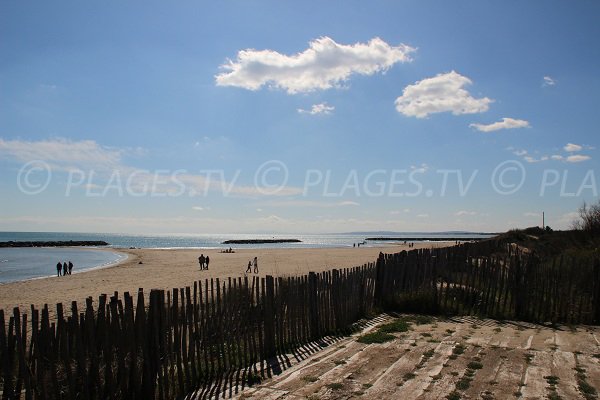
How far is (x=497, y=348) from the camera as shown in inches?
275

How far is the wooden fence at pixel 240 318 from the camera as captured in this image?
179 inches

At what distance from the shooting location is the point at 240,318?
6672 millimetres

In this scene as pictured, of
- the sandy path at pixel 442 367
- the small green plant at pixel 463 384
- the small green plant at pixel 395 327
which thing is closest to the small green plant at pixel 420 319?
the small green plant at pixel 395 327

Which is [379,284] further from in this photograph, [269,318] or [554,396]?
[554,396]

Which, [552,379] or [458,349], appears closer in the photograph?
[552,379]

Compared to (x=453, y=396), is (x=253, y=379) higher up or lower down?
lower down

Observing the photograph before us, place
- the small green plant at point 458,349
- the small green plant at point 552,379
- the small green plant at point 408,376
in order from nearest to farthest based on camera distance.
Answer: the small green plant at point 552,379 → the small green plant at point 408,376 → the small green plant at point 458,349

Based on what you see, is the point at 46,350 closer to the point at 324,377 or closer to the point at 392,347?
the point at 324,377

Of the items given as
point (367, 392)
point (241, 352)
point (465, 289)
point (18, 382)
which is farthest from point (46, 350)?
point (465, 289)

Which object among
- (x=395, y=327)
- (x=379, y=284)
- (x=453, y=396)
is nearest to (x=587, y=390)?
(x=453, y=396)

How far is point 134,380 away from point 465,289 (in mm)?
8025

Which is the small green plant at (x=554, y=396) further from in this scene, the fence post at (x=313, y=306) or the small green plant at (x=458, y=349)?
the fence post at (x=313, y=306)

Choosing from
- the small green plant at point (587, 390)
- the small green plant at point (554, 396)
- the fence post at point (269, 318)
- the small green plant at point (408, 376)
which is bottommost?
the small green plant at point (408, 376)

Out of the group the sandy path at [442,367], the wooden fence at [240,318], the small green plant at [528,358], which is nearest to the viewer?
the wooden fence at [240,318]
